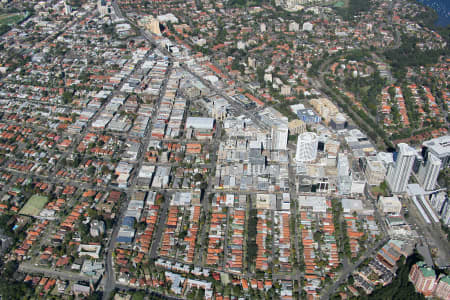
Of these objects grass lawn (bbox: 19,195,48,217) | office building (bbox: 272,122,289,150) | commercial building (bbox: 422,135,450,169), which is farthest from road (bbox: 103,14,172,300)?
commercial building (bbox: 422,135,450,169)

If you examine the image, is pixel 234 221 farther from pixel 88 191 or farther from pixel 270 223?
pixel 88 191

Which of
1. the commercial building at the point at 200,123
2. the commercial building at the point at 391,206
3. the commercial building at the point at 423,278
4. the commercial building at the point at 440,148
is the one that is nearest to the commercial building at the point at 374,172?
the commercial building at the point at 391,206

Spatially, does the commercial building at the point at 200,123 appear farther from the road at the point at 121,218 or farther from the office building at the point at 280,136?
the office building at the point at 280,136

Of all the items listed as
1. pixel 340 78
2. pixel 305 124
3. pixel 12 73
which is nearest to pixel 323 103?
pixel 305 124

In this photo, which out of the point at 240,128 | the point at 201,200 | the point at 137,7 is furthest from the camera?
the point at 137,7

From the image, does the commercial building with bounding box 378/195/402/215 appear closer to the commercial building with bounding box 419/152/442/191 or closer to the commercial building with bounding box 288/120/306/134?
the commercial building with bounding box 419/152/442/191
